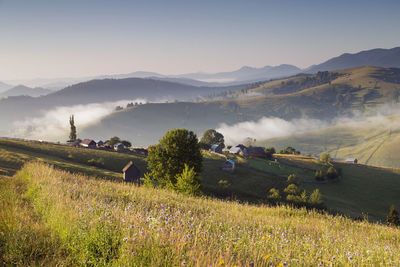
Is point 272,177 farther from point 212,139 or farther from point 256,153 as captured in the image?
point 212,139

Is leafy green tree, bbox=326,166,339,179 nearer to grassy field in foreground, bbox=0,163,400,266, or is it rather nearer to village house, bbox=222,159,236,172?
village house, bbox=222,159,236,172

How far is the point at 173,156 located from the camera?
4381cm

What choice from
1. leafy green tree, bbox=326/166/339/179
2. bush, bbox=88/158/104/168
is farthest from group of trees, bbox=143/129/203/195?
leafy green tree, bbox=326/166/339/179

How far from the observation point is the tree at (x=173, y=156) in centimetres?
4299

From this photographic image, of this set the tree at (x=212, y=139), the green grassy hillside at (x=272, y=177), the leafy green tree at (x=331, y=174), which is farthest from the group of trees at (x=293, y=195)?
the tree at (x=212, y=139)

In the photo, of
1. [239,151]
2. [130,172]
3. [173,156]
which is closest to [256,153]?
[239,151]

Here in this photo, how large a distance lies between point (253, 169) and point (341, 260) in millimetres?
114510

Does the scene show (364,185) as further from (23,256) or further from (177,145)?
(23,256)

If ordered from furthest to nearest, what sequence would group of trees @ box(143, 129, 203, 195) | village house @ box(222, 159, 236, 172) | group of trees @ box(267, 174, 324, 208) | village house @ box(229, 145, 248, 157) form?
village house @ box(229, 145, 248, 157)
village house @ box(222, 159, 236, 172)
group of trees @ box(267, 174, 324, 208)
group of trees @ box(143, 129, 203, 195)

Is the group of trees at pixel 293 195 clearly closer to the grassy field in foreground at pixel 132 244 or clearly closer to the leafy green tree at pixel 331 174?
the leafy green tree at pixel 331 174

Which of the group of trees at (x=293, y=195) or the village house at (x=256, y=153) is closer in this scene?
the group of trees at (x=293, y=195)

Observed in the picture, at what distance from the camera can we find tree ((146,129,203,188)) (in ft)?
141

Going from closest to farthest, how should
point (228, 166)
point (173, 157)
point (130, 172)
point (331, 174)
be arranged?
point (173, 157)
point (130, 172)
point (228, 166)
point (331, 174)

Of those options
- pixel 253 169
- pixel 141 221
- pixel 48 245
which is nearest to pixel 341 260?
pixel 141 221
